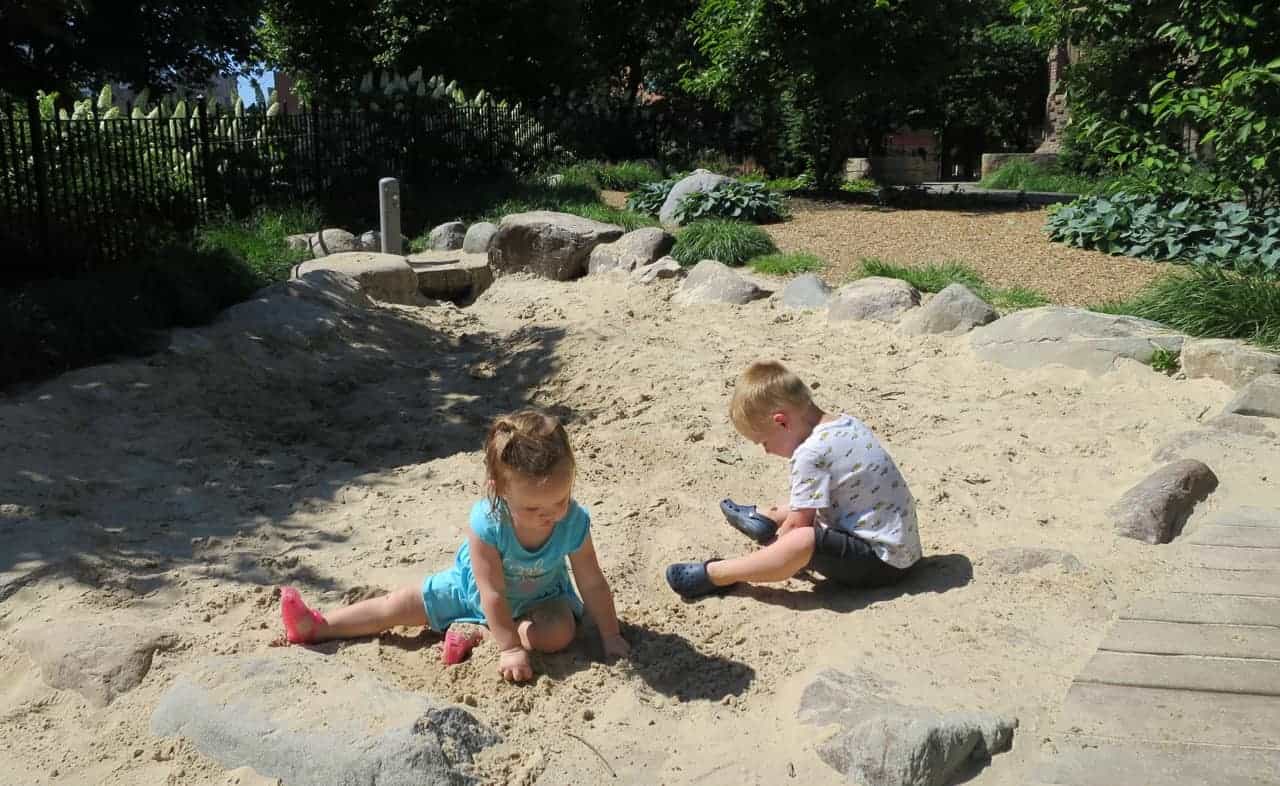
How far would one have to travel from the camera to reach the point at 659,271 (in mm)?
8883

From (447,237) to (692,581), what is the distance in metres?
8.37

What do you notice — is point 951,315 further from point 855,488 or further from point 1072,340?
point 855,488

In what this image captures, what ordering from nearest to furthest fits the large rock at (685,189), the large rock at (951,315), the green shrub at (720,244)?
the large rock at (951,315) < the green shrub at (720,244) < the large rock at (685,189)

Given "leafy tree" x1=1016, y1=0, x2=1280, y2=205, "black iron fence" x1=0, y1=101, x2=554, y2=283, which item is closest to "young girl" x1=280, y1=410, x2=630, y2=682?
"black iron fence" x1=0, y1=101, x2=554, y2=283

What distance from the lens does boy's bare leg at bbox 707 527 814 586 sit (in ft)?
11.7

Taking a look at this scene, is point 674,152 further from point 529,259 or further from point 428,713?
point 428,713

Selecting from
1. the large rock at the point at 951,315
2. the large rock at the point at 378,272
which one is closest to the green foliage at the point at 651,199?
the large rock at the point at 378,272

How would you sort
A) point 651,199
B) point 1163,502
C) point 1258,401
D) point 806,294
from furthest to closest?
point 651,199
point 806,294
point 1258,401
point 1163,502

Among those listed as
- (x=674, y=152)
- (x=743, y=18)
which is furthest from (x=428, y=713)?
(x=674, y=152)

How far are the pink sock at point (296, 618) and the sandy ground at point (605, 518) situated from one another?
0.29ft

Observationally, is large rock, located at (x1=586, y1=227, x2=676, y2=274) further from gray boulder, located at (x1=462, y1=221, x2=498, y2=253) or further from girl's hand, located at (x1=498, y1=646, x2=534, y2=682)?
girl's hand, located at (x1=498, y1=646, x2=534, y2=682)

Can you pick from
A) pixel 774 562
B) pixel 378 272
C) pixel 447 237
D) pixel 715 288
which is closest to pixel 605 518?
pixel 774 562

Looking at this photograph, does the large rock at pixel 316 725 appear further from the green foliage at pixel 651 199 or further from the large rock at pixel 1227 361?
the green foliage at pixel 651 199

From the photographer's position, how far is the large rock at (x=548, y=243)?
974 cm
